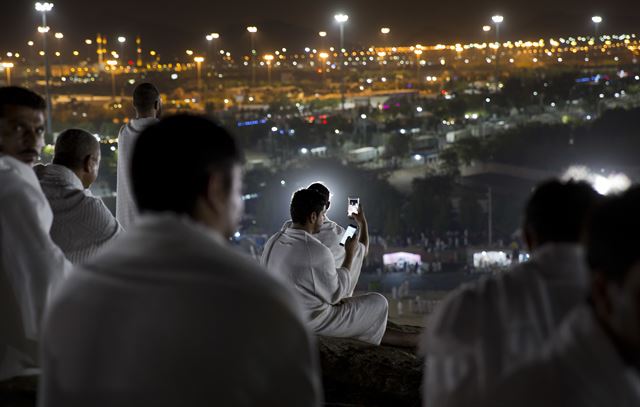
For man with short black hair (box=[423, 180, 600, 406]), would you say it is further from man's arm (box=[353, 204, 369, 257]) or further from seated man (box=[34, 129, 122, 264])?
man's arm (box=[353, 204, 369, 257])

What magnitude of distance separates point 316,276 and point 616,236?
4166mm

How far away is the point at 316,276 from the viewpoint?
19.6 feet

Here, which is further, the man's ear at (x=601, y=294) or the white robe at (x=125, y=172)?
the white robe at (x=125, y=172)

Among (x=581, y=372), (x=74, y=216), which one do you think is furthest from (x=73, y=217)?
(x=581, y=372)

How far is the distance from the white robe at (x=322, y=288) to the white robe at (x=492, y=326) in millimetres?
3620

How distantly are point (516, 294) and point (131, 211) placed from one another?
4.35m

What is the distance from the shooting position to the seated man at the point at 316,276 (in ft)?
19.4

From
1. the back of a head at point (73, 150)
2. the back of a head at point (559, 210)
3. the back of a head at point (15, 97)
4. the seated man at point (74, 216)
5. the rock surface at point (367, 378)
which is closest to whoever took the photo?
the back of a head at point (559, 210)

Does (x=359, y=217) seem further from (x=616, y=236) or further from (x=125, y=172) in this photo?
(x=616, y=236)

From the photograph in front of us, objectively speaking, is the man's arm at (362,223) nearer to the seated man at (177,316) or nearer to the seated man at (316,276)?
the seated man at (316,276)

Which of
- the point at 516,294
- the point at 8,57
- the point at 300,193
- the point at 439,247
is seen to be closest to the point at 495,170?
the point at 439,247

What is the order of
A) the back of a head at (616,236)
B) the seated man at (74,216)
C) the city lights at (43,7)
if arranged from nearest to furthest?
the back of a head at (616,236)
the seated man at (74,216)
the city lights at (43,7)

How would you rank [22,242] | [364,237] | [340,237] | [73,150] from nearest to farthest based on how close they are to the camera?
1. [22,242]
2. [73,150]
3. [364,237]
4. [340,237]

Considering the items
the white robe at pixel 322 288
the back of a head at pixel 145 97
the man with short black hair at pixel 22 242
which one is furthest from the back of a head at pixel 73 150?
the white robe at pixel 322 288
